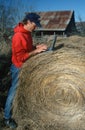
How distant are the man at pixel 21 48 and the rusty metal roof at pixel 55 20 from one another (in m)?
24.0

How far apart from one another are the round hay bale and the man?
0.12m

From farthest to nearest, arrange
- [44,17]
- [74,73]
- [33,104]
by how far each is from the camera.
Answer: [44,17], [33,104], [74,73]

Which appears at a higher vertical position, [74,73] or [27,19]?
[27,19]

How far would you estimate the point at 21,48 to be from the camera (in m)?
5.45

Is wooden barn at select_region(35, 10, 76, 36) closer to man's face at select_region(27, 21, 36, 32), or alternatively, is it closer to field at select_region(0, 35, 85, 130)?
man's face at select_region(27, 21, 36, 32)

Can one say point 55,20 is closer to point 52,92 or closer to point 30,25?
point 30,25

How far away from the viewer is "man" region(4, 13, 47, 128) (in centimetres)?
546

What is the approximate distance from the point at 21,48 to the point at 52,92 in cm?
86

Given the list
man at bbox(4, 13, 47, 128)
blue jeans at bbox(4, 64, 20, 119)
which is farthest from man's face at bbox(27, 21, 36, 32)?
blue jeans at bbox(4, 64, 20, 119)

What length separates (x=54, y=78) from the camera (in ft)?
17.8

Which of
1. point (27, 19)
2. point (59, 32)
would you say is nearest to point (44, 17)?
point (59, 32)

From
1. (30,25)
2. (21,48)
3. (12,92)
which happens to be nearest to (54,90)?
(12,92)

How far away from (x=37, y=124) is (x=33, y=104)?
0.33 m

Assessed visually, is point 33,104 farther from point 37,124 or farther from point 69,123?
point 69,123
